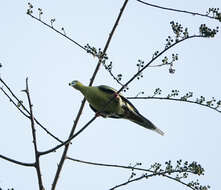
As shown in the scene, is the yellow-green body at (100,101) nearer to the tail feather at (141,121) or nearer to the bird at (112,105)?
the bird at (112,105)

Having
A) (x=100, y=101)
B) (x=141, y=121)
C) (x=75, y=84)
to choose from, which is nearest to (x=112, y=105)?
(x=100, y=101)

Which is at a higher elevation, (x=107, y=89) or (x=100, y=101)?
(x=107, y=89)

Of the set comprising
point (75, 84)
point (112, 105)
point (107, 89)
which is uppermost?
point (75, 84)

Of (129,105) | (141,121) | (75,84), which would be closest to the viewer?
(141,121)

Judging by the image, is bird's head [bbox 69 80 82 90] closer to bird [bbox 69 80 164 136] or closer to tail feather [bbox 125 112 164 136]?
bird [bbox 69 80 164 136]

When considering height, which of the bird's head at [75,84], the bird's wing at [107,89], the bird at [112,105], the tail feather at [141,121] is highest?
the bird's head at [75,84]

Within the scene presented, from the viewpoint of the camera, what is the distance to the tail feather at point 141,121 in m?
6.74

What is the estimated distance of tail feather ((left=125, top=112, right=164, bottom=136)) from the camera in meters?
6.74

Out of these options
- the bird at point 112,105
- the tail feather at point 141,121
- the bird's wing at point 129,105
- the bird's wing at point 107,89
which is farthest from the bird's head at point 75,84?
the tail feather at point 141,121

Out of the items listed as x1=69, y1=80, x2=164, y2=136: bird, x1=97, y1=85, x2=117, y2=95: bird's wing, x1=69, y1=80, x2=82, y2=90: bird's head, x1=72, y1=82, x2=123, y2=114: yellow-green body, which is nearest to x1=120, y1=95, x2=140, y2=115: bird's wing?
x1=69, y1=80, x2=164, y2=136: bird

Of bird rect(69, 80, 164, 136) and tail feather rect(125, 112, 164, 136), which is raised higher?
bird rect(69, 80, 164, 136)

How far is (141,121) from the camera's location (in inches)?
274

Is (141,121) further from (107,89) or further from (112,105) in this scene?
(107,89)

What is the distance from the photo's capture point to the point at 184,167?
4.98 metres
